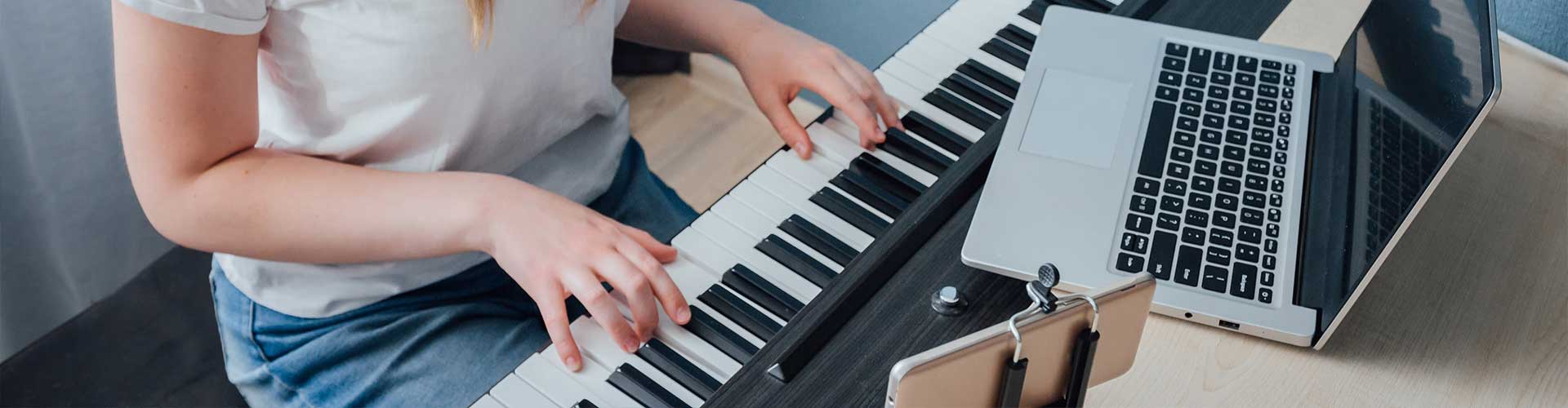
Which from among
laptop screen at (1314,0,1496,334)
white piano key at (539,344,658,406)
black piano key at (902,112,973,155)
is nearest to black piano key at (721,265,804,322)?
white piano key at (539,344,658,406)

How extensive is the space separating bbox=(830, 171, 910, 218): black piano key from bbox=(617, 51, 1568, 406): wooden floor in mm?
197

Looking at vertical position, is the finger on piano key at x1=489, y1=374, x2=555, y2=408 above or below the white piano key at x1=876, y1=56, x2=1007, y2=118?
above

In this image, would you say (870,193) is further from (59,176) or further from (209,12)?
(59,176)

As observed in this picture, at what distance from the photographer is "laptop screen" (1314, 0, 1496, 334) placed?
0.77 m

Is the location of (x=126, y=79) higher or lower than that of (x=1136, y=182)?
higher

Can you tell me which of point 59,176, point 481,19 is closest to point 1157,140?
point 481,19

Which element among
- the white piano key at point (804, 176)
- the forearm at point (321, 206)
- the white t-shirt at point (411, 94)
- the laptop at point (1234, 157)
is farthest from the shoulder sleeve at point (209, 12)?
the laptop at point (1234, 157)

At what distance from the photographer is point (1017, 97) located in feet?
3.13

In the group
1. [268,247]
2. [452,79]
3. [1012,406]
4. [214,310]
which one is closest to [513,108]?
[452,79]

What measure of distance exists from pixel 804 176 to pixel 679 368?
0.21 meters

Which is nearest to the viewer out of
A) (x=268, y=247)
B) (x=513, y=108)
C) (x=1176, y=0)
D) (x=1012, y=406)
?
(x=1012, y=406)

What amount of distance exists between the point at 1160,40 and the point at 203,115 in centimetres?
69

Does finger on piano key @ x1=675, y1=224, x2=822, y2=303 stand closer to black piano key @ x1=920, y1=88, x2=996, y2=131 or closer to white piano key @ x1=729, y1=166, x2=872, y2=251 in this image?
white piano key @ x1=729, y1=166, x2=872, y2=251

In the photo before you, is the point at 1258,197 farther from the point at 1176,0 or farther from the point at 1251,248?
the point at 1176,0
